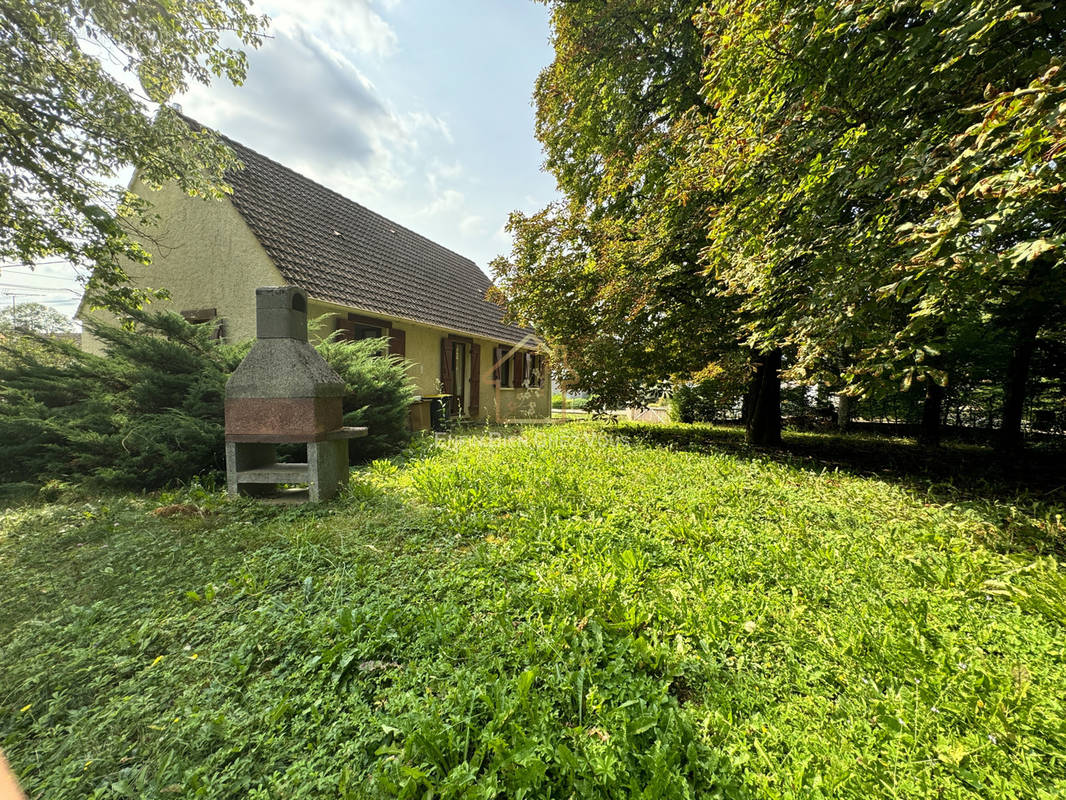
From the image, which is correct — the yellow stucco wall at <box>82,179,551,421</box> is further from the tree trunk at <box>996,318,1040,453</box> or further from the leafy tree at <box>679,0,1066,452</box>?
the tree trunk at <box>996,318,1040,453</box>

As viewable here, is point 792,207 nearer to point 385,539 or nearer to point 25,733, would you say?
point 385,539

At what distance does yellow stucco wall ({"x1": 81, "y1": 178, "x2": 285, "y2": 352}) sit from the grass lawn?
18.1 ft

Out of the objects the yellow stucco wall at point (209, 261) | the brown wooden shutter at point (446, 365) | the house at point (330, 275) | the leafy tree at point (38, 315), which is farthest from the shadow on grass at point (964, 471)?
the leafy tree at point (38, 315)

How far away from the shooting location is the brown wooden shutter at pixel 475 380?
13352 millimetres

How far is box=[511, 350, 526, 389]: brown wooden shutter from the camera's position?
15836 mm

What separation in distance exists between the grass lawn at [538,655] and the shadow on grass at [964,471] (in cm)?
10

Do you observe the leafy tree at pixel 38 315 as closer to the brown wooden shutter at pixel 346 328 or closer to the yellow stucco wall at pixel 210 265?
the yellow stucco wall at pixel 210 265

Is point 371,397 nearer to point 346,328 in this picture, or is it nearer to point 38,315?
point 346,328

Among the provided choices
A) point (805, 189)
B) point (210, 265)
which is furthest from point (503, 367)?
point (805, 189)

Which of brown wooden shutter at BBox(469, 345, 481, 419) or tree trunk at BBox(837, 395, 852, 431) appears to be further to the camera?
brown wooden shutter at BBox(469, 345, 481, 419)

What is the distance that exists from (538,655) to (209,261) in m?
10.4

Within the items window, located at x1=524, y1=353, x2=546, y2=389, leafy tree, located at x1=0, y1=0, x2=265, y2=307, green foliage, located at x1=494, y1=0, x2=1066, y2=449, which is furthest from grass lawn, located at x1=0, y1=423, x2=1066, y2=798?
window, located at x1=524, y1=353, x2=546, y2=389

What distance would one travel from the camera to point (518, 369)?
16188mm

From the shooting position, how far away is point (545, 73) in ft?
29.9
